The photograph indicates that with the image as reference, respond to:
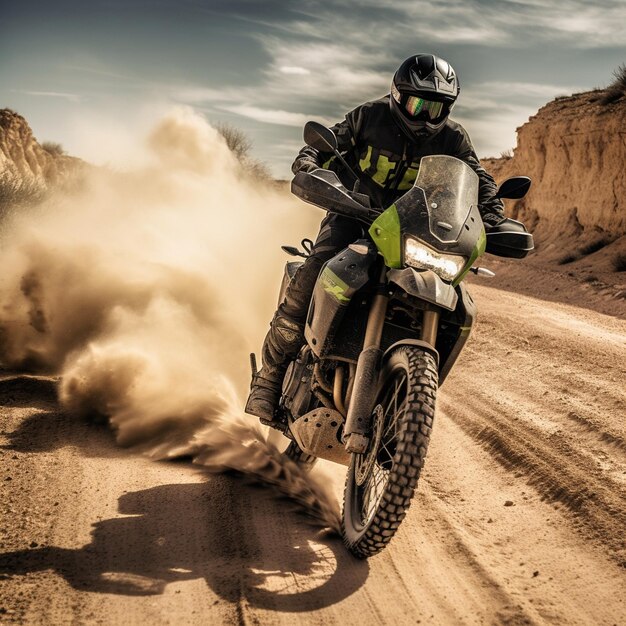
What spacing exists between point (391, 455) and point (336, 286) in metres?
0.99

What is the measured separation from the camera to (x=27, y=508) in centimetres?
459

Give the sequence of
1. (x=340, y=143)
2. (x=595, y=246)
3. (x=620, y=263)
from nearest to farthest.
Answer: (x=340, y=143) → (x=620, y=263) → (x=595, y=246)

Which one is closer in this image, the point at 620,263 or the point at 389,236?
the point at 389,236

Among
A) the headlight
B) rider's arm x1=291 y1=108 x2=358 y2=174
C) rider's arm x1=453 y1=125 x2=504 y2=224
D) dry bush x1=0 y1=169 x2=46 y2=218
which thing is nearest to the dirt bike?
the headlight

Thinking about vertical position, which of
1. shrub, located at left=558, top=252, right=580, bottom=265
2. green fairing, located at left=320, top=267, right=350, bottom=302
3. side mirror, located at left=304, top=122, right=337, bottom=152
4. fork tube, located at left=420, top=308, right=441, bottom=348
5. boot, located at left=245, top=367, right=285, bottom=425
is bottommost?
boot, located at left=245, top=367, right=285, bottom=425

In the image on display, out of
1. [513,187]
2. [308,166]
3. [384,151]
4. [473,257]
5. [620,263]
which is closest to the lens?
[473,257]

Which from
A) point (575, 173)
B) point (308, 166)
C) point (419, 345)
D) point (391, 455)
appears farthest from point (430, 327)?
point (575, 173)

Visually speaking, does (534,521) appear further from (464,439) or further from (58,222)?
(58,222)

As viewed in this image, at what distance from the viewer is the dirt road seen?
3.75m

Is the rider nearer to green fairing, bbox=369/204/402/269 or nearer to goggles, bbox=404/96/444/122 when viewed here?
goggles, bbox=404/96/444/122

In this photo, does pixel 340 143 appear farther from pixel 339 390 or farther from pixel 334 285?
pixel 339 390

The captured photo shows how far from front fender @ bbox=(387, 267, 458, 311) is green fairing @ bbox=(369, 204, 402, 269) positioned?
101 millimetres

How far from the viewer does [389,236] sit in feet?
13.7

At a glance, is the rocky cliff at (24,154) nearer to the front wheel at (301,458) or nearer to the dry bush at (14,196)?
the dry bush at (14,196)
